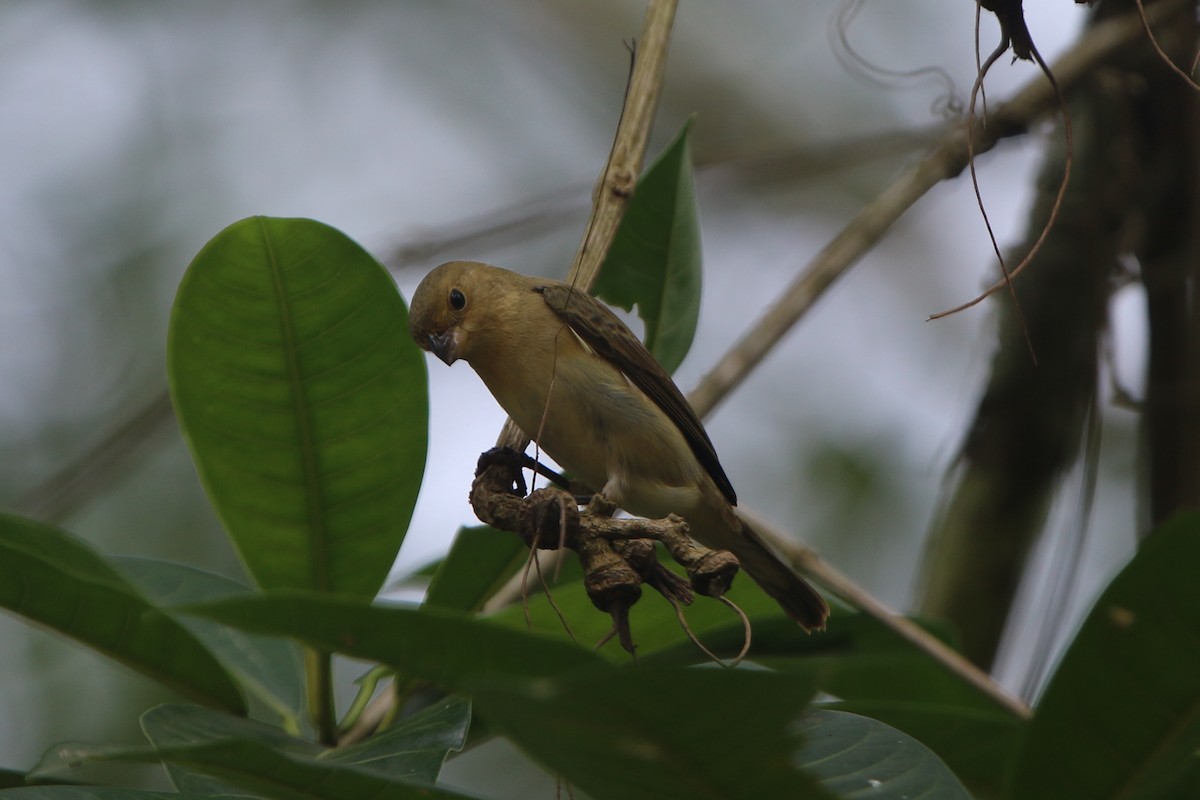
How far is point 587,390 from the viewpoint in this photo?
3.09 meters

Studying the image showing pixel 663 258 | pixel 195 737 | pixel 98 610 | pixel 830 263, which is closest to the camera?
pixel 195 737

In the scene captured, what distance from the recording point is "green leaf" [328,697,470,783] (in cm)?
174

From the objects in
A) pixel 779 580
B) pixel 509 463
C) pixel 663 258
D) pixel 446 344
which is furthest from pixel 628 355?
pixel 509 463

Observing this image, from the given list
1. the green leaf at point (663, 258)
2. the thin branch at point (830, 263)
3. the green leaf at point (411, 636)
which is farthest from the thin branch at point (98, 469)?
the green leaf at point (411, 636)

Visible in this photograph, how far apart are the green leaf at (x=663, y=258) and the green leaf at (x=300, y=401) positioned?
68 centimetres

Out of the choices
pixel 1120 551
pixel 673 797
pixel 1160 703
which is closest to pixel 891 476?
pixel 1120 551

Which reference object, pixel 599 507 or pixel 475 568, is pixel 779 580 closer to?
pixel 475 568

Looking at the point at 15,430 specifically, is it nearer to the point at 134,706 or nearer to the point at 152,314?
the point at 152,314

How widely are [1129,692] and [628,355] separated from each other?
1.51 metres

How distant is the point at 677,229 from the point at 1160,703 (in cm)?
149

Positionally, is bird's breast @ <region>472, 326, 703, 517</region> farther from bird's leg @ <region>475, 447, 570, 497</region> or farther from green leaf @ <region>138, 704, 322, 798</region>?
green leaf @ <region>138, 704, 322, 798</region>

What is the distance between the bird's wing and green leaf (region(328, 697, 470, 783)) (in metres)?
1.19

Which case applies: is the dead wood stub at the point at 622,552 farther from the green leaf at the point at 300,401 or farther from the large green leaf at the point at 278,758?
the green leaf at the point at 300,401

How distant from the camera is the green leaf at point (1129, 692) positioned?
1.90m
